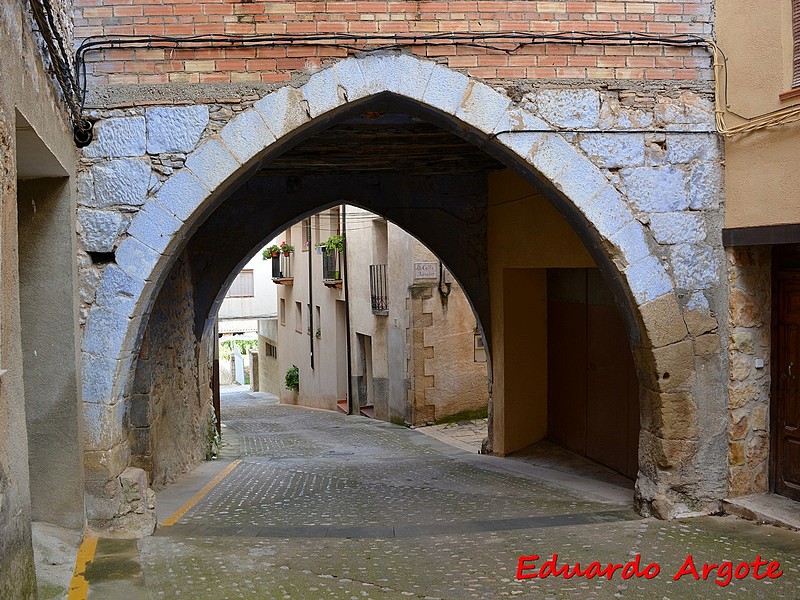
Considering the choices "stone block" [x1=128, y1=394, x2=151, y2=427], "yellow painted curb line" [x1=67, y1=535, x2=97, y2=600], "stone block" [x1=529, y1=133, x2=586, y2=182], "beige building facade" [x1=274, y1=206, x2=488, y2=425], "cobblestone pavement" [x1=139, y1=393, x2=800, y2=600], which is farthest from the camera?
"beige building facade" [x1=274, y1=206, x2=488, y2=425]

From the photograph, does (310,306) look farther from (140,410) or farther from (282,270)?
(140,410)

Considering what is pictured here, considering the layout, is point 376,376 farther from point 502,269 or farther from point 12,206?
point 12,206

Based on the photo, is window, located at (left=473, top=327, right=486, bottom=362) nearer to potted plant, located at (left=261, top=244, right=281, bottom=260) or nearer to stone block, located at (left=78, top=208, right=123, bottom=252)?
stone block, located at (left=78, top=208, right=123, bottom=252)

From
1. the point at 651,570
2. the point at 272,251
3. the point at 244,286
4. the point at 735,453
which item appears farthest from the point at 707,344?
the point at 244,286

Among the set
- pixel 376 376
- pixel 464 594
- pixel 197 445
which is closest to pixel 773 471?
pixel 464 594

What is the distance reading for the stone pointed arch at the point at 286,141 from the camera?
5.04m

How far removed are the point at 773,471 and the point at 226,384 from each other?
33.6 m

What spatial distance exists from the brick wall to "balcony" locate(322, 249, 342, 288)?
11.5 meters

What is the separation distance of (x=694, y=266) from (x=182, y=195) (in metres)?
3.26

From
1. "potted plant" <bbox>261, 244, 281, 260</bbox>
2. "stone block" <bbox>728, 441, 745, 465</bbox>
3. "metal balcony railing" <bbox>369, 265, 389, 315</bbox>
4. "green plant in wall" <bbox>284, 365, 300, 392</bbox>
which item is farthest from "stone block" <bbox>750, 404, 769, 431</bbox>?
"potted plant" <bbox>261, 244, 281, 260</bbox>

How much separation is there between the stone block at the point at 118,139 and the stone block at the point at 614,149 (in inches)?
108

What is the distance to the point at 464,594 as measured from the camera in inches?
160

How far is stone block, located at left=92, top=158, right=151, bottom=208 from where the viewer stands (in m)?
5.10

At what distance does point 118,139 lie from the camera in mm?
5137
